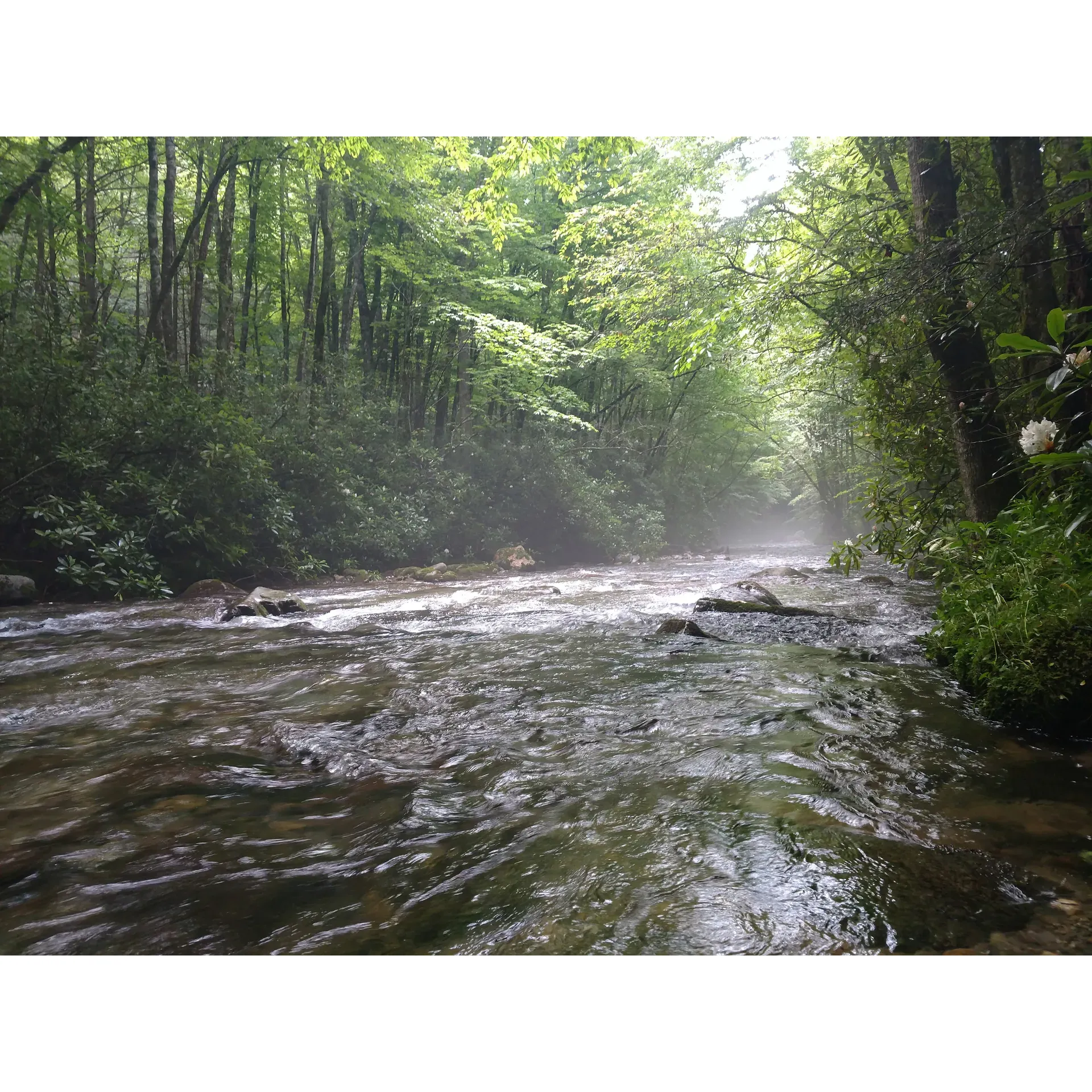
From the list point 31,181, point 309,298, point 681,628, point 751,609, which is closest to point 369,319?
point 309,298

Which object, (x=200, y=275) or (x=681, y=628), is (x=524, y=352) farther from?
(x=681, y=628)

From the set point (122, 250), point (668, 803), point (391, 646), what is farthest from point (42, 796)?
point (122, 250)

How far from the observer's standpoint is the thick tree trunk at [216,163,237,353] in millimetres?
11281

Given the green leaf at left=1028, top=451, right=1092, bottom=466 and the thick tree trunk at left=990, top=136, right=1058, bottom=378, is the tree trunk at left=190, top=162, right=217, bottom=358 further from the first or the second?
the green leaf at left=1028, top=451, right=1092, bottom=466

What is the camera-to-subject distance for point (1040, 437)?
2.68 m

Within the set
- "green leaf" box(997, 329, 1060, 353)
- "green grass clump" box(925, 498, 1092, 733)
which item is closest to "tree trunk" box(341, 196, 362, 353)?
"green grass clump" box(925, 498, 1092, 733)

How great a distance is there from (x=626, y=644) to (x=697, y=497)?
19.2 metres

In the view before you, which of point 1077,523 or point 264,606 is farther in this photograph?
point 264,606

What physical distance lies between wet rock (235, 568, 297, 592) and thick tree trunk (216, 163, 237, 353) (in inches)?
167

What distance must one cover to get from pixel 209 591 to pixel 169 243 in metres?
5.89

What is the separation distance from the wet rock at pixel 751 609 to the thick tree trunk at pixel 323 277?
9.34m

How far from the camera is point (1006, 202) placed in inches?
152

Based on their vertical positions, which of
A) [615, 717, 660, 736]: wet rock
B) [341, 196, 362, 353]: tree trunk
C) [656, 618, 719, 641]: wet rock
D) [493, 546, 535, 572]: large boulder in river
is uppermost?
[341, 196, 362, 353]: tree trunk

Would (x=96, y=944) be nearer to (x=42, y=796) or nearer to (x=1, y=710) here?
(x=42, y=796)
